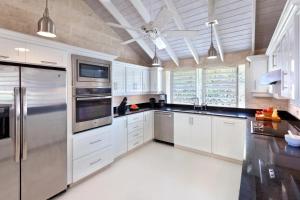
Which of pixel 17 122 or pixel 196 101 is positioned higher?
pixel 196 101

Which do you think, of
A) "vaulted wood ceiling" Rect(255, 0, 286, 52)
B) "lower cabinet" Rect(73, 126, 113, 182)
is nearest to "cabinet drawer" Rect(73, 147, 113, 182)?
"lower cabinet" Rect(73, 126, 113, 182)

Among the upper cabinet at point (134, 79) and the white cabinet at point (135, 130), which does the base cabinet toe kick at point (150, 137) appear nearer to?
the white cabinet at point (135, 130)

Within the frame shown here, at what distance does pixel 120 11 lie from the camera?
12.2 ft

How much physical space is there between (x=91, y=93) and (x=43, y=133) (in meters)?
0.98

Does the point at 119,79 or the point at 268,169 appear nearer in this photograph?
the point at 268,169

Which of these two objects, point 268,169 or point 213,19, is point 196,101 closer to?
point 213,19

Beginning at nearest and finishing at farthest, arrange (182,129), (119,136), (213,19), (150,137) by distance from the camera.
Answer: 1. (213,19)
2. (119,136)
3. (182,129)
4. (150,137)

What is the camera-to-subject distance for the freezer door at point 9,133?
6.22 ft

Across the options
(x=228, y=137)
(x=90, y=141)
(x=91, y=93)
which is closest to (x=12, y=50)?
(x=91, y=93)

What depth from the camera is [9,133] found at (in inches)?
77.0

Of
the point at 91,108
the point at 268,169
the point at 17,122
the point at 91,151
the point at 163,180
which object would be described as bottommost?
the point at 163,180

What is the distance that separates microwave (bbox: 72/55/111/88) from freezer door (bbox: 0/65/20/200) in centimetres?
83

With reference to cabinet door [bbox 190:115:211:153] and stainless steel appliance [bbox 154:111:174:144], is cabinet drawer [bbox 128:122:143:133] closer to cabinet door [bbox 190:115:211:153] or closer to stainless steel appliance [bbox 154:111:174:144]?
stainless steel appliance [bbox 154:111:174:144]

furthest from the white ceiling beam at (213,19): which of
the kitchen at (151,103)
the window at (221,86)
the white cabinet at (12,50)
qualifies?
the white cabinet at (12,50)
